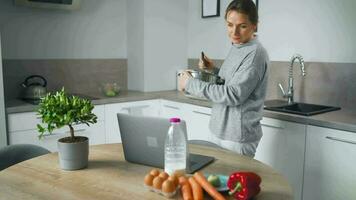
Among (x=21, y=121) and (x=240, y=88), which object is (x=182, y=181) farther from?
(x=21, y=121)

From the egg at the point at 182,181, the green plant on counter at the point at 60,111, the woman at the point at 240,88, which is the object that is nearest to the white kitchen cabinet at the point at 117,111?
the woman at the point at 240,88

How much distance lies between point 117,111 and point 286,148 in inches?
56.7

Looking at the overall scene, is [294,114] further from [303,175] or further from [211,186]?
[211,186]

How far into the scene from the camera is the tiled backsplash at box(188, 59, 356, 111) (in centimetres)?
249

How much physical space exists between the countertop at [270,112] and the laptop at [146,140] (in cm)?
96

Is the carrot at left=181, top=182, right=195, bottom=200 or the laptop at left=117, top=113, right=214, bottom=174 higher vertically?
the laptop at left=117, top=113, right=214, bottom=174

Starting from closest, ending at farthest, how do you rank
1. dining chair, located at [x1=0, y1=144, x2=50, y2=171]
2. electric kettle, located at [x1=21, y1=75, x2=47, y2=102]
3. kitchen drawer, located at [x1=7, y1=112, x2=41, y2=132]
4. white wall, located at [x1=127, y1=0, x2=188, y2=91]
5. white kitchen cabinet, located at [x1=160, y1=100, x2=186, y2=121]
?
dining chair, located at [x1=0, y1=144, x2=50, y2=171]
kitchen drawer, located at [x1=7, y1=112, x2=41, y2=132]
electric kettle, located at [x1=21, y1=75, x2=47, y2=102]
white kitchen cabinet, located at [x1=160, y1=100, x2=186, y2=121]
white wall, located at [x1=127, y1=0, x2=188, y2=91]

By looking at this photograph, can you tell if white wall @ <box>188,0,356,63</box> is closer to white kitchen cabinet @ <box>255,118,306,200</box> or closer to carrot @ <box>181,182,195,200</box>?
white kitchen cabinet @ <box>255,118,306,200</box>

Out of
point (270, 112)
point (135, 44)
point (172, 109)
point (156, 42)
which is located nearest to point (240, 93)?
point (270, 112)

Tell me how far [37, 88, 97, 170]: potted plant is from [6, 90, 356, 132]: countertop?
1.29 meters

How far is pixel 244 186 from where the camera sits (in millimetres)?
1086

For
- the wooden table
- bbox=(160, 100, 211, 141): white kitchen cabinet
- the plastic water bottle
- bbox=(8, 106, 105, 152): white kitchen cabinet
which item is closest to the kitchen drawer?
bbox=(8, 106, 105, 152): white kitchen cabinet

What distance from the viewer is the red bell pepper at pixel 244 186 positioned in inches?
42.8

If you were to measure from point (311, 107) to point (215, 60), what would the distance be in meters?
1.12
